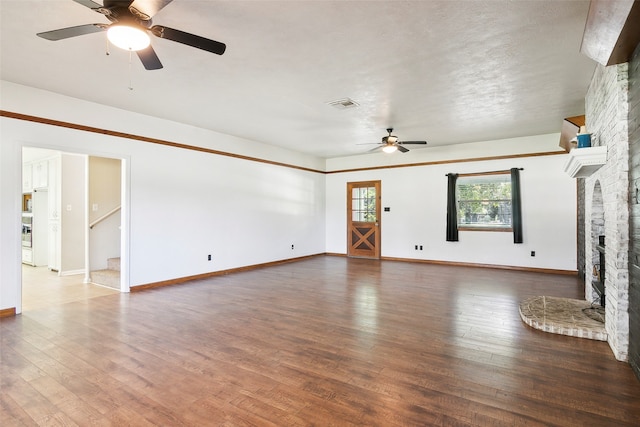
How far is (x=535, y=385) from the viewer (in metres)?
2.37

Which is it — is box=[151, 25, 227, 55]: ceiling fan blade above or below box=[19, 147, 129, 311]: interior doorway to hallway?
above

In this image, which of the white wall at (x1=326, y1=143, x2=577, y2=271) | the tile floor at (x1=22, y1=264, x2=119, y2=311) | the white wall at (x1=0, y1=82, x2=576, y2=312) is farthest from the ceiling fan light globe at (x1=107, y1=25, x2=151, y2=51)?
the white wall at (x1=326, y1=143, x2=577, y2=271)

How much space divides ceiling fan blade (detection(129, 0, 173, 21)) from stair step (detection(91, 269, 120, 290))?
179 inches

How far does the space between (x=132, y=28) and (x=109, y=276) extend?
15.2ft

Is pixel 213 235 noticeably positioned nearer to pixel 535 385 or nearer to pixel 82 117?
pixel 82 117

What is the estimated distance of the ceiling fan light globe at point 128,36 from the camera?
7.47 ft

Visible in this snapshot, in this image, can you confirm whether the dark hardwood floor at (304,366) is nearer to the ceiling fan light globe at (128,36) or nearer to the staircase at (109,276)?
the staircase at (109,276)

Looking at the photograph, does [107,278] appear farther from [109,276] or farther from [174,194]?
[174,194]

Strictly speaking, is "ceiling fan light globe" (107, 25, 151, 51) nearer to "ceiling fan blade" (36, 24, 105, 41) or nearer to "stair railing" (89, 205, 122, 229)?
"ceiling fan blade" (36, 24, 105, 41)

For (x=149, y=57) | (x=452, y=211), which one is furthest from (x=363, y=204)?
(x=149, y=57)

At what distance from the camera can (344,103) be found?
15.6 feet

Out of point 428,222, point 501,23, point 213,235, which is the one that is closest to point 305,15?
point 501,23

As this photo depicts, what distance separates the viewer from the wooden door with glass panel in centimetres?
892

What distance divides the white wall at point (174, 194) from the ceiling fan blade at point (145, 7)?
124 inches
